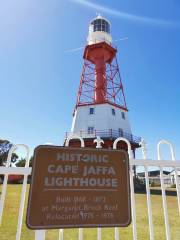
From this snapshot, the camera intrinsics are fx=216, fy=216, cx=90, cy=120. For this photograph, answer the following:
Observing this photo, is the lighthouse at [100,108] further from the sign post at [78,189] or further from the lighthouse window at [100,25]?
the sign post at [78,189]

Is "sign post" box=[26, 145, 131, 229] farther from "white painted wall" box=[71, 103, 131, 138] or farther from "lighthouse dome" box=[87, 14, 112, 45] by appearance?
"lighthouse dome" box=[87, 14, 112, 45]

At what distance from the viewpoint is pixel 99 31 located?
30672mm

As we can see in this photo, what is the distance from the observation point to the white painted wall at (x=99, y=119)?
25.2 meters

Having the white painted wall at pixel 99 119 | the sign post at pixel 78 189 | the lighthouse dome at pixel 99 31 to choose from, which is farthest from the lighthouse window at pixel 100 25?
the sign post at pixel 78 189

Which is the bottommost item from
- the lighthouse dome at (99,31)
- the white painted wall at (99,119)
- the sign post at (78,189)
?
the sign post at (78,189)

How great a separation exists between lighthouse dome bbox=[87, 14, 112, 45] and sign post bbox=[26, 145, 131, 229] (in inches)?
1151

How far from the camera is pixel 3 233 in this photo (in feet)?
15.2

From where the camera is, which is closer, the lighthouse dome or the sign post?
the sign post

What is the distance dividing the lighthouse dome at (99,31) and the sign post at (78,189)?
29232 millimetres

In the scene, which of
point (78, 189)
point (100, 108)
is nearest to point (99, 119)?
point (100, 108)

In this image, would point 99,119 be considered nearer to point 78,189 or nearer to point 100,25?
point 100,25

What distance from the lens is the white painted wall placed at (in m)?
25.2

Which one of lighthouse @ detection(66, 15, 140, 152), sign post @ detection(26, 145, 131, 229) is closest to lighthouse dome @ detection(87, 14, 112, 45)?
lighthouse @ detection(66, 15, 140, 152)

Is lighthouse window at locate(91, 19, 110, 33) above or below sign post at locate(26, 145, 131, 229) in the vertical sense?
above
